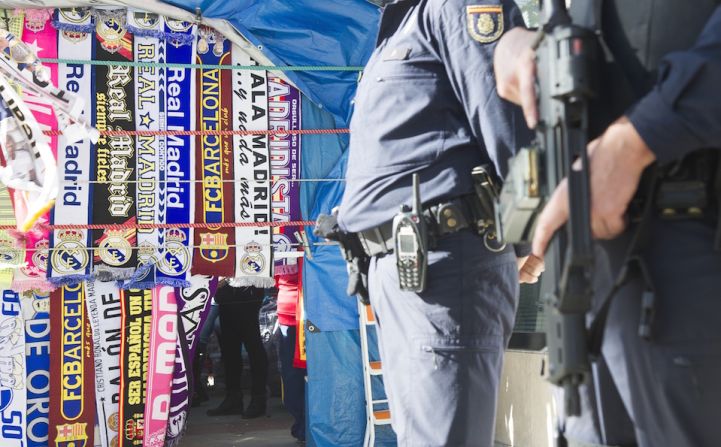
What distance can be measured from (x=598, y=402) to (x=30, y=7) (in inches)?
160

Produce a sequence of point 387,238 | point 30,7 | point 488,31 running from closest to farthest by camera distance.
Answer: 1. point 488,31
2. point 387,238
3. point 30,7

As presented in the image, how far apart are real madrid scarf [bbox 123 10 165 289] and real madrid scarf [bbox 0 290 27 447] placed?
24.0 inches

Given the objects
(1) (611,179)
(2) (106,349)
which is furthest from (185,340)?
(1) (611,179)

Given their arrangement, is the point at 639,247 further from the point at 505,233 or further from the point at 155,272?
the point at 155,272

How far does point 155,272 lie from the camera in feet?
15.1

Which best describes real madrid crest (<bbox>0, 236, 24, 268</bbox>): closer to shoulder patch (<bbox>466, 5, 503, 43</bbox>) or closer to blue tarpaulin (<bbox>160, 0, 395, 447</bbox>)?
blue tarpaulin (<bbox>160, 0, 395, 447</bbox>)

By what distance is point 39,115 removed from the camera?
4.46 m

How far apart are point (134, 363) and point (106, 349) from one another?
171 mm

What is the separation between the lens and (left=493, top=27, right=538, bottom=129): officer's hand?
4.50ft

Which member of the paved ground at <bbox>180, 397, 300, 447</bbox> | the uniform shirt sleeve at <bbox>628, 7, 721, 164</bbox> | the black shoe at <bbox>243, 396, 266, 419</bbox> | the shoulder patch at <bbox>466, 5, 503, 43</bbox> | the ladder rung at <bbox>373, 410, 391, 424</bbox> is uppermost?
the shoulder patch at <bbox>466, 5, 503, 43</bbox>

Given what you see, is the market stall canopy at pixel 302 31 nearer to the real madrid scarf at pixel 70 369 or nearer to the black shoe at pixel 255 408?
the real madrid scarf at pixel 70 369

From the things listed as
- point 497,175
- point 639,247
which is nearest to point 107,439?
point 497,175

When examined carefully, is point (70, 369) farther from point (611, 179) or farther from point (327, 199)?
point (611, 179)

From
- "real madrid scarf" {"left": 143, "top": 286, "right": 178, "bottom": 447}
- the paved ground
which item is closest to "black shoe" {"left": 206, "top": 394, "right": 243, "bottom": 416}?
the paved ground
